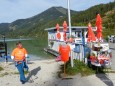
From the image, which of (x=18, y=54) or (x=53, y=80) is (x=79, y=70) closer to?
(x=53, y=80)

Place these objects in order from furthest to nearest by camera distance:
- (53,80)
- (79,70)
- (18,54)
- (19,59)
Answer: (79,70) → (53,80) → (18,54) → (19,59)

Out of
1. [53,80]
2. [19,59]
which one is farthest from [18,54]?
[53,80]

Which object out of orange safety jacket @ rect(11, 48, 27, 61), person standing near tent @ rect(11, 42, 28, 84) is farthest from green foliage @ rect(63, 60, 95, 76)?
orange safety jacket @ rect(11, 48, 27, 61)

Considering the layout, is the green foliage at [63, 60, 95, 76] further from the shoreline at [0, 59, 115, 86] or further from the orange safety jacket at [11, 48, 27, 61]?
the orange safety jacket at [11, 48, 27, 61]

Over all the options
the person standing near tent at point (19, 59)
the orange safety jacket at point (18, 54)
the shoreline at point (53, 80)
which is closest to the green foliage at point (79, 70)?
the shoreline at point (53, 80)

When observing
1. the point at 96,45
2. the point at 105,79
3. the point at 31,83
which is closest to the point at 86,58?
the point at 96,45

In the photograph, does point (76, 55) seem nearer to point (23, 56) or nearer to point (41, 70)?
point (41, 70)

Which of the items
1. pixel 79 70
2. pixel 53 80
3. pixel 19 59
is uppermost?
pixel 19 59

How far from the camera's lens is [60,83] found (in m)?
12.1

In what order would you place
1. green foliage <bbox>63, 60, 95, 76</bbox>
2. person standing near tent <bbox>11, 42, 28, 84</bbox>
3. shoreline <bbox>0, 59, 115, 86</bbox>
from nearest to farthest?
shoreline <bbox>0, 59, 115, 86</bbox> < person standing near tent <bbox>11, 42, 28, 84</bbox> < green foliage <bbox>63, 60, 95, 76</bbox>

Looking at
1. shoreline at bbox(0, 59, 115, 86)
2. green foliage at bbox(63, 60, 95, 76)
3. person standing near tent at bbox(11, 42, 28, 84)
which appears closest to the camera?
shoreline at bbox(0, 59, 115, 86)

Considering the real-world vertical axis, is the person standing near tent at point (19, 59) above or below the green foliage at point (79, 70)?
above

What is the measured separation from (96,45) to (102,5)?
182 metres

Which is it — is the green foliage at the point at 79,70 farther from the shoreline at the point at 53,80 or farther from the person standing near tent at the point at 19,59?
the person standing near tent at the point at 19,59
